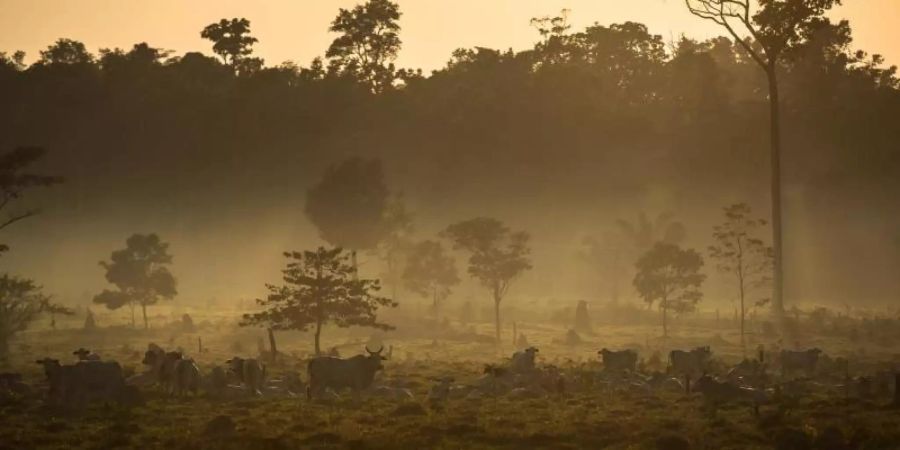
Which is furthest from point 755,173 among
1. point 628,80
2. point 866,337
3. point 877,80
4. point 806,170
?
point 866,337

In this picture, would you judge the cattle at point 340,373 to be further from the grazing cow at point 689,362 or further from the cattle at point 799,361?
the cattle at point 799,361

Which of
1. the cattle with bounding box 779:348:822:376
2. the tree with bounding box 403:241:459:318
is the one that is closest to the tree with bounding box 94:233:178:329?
the tree with bounding box 403:241:459:318

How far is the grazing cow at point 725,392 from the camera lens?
3372cm

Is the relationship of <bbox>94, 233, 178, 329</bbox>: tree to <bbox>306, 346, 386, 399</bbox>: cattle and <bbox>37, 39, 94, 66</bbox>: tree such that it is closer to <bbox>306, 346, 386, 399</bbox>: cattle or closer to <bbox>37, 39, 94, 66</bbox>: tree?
<bbox>306, 346, 386, 399</bbox>: cattle

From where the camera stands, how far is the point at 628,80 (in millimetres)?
182625

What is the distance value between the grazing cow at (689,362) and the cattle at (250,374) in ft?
57.5

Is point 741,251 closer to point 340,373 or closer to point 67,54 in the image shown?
point 340,373

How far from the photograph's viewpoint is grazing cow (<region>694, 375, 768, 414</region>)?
33.7m

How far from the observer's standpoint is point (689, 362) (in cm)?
4403

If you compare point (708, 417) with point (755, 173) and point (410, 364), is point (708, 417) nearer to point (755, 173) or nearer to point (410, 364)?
point (410, 364)

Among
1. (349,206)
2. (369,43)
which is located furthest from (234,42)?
(349,206)

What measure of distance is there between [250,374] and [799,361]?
23059mm

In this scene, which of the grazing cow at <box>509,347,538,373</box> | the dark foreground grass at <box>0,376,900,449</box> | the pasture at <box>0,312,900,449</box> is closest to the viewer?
the dark foreground grass at <box>0,376,900,449</box>

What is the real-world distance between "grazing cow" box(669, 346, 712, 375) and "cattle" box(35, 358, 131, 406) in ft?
74.6
